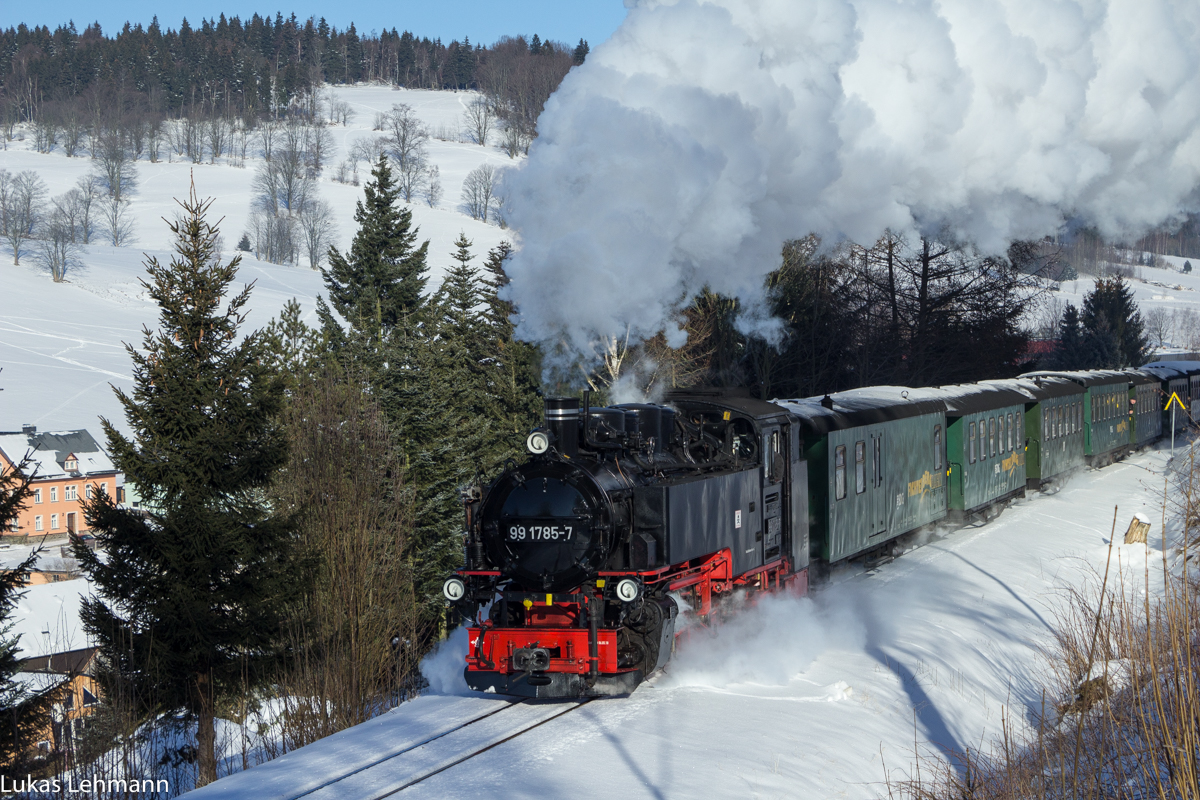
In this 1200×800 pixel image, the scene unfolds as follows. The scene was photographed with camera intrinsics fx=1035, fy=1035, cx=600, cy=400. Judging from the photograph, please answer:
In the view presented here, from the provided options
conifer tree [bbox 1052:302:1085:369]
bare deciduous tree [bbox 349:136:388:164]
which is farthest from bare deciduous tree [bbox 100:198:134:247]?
conifer tree [bbox 1052:302:1085:369]

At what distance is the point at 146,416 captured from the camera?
41.8 feet

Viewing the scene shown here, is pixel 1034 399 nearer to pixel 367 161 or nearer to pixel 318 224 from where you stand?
pixel 318 224

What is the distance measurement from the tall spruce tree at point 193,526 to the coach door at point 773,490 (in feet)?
19.6

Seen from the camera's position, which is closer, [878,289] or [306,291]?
[878,289]

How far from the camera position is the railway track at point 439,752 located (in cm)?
711

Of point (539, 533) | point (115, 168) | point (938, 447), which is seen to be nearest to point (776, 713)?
point (539, 533)

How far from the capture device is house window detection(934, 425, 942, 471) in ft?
61.8

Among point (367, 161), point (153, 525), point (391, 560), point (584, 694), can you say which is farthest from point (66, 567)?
point (367, 161)

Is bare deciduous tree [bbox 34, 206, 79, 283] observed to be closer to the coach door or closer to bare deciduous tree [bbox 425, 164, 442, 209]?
bare deciduous tree [bbox 425, 164, 442, 209]

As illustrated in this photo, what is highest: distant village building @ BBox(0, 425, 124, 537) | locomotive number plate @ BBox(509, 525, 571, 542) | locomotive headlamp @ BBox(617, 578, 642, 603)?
locomotive number plate @ BBox(509, 525, 571, 542)

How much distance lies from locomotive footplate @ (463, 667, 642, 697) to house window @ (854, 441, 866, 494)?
686cm

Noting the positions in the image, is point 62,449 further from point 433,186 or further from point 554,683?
point 433,186

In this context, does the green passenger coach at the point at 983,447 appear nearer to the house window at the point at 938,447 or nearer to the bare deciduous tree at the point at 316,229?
the house window at the point at 938,447

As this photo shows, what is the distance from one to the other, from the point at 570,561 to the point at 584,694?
1.20 metres
